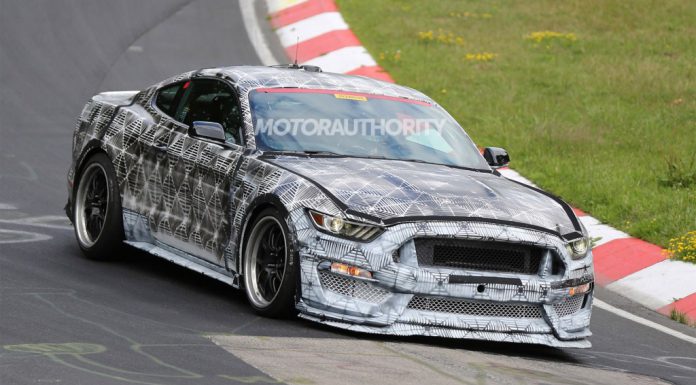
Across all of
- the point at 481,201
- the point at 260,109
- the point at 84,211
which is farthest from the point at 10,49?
the point at 481,201

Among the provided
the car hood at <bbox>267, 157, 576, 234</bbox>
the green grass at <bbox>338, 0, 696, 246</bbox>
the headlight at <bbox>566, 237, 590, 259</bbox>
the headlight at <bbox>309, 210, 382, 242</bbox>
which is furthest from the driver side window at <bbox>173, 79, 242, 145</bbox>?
the green grass at <bbox>338, 0, 696, 246</bbox>

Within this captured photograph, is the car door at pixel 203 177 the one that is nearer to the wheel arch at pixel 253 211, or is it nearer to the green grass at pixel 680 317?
the wheel arch at pixel 253 211

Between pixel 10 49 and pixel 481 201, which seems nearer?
pixel 481 201

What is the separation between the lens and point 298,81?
376 inches

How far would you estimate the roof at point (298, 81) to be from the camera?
946cm

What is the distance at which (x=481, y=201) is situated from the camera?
8195mm

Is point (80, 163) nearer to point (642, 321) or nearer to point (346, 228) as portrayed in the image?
point (346, 228)

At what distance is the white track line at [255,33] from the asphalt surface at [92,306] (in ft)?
5.39

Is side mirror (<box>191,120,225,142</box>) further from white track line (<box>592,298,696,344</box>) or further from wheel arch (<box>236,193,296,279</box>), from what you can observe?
white track line (<box>592,298,696,344</box>)

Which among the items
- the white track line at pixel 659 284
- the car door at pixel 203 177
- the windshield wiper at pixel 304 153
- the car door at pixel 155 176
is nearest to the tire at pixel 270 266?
the car door at pixel 203 177

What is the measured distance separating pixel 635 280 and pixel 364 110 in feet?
9.80

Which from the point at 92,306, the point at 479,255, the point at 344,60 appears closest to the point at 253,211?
the point at 92,306

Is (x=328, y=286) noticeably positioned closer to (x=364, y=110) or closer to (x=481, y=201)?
(x=481, y=201)

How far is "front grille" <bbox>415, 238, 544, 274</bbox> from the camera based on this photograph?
308 inches
